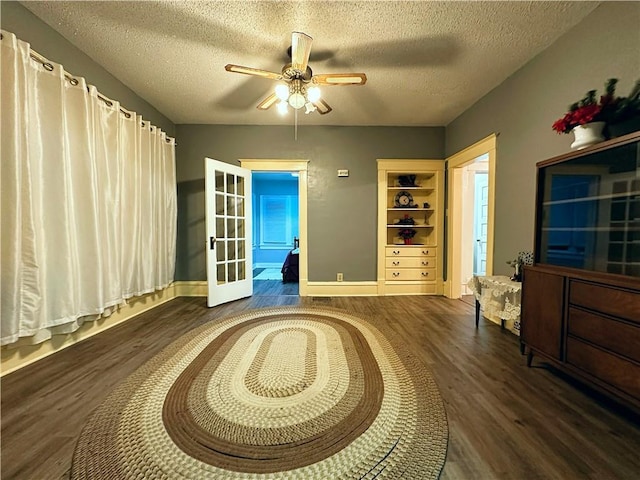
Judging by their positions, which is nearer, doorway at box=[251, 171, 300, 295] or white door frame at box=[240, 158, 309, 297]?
white door frame at box=[240, 158, 309, 297]

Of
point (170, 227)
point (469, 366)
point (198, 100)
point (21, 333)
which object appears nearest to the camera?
point (21, 333)

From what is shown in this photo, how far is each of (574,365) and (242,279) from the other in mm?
3454

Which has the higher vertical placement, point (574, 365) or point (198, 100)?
point (198, 100)

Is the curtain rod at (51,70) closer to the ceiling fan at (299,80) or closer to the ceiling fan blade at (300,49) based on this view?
the ceiling fan at (299,80)

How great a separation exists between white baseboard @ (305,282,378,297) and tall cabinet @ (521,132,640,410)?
2.12 m

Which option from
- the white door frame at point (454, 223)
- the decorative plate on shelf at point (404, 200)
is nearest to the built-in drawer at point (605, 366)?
the white door frame at point (454, 223)

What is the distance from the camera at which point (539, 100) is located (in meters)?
2.13

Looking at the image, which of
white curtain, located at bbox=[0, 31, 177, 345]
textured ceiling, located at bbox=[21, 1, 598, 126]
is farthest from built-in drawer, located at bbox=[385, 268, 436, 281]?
white curtain, located at bbox=[0, 31, 177, 345]

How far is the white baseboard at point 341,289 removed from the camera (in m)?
3.80

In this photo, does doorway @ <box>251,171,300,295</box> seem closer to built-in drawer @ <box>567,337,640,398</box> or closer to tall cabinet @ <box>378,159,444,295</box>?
tall cabinet @ <box>378,159,444,295</box>

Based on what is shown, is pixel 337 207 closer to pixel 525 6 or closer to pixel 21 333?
pixel 525 6

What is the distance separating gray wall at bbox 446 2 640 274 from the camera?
155 centimetres

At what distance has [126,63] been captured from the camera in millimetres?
2328

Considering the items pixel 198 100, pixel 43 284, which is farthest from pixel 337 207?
pixel 43 284
